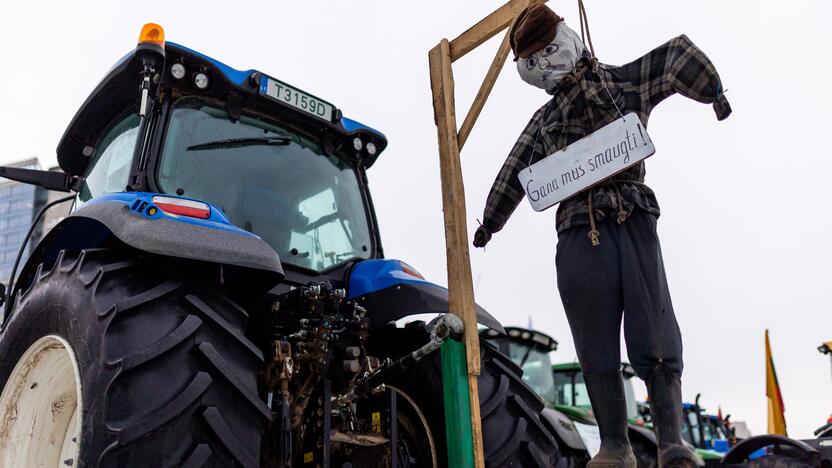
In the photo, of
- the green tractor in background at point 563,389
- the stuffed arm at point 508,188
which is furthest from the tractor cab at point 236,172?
the green tractor in background at point 563,389

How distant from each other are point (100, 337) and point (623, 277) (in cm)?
152

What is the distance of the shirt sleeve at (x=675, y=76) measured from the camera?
212 cm

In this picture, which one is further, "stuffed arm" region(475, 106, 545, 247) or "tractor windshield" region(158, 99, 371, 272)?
"tractor windshield" region(158, 99, 371, 272)

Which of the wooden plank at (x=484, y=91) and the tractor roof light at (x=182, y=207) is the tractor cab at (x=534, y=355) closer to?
the wooden plank at (x=484, y=91)

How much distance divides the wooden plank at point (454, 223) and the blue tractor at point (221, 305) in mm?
76

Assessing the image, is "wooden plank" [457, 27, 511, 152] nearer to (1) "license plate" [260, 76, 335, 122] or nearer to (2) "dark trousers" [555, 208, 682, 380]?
(2) "dark trousers" [555, 208, 682, 380]

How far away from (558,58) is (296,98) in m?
1.30

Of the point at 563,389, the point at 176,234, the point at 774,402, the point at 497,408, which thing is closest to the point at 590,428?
the point at 563,389

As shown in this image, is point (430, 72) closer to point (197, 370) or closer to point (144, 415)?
point (197, 370)

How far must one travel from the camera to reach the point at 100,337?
196 cm

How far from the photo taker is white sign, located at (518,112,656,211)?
6.68 ft

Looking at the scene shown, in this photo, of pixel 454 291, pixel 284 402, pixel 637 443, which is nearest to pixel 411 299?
pixel 454 291

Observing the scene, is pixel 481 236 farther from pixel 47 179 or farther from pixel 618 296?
pixel 47 179

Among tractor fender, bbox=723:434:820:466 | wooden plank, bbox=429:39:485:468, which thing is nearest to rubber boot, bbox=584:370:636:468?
wooden plank, bbox=429:39:485:468
